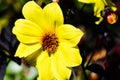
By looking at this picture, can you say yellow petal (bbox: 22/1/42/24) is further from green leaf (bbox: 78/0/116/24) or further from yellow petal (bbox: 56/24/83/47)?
green leaf (bbox: 78/0/116/24)

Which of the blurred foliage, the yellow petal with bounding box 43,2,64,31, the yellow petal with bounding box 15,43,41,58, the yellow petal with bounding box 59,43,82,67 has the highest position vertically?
the yellow petal with bounding box 43,2,64,31

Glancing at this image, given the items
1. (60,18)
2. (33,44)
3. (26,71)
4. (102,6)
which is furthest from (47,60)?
(26,71)

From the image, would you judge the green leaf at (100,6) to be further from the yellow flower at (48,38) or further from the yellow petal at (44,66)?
the yellow petal at (44,66)

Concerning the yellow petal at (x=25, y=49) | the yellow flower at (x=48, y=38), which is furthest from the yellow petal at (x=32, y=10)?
the yellow petal at (x=25, y=49)

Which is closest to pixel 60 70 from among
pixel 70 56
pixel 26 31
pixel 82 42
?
pixel 70 56

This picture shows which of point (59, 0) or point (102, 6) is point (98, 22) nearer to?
point (102, 6)

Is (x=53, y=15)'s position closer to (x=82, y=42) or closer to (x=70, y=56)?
(x=70, y=56)

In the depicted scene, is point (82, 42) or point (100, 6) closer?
point (100, 6)

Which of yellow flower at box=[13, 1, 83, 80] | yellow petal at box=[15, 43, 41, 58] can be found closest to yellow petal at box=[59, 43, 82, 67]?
yellow flower at box=[13, 1, 83, 80]
